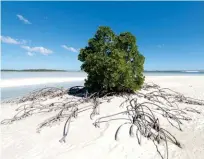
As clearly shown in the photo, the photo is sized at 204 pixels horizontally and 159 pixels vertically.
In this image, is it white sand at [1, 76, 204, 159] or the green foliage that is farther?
the green foliage

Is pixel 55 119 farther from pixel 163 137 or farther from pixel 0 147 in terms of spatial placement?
pixel 163 137

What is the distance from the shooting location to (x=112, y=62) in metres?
7.15

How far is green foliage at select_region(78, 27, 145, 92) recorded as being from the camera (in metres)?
7.27

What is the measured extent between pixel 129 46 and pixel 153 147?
535cm

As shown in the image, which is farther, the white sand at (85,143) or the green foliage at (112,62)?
the green foliage at (112,62)

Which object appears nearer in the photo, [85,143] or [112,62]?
[85,143]

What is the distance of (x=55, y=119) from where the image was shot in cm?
512

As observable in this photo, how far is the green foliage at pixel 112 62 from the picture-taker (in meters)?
7.27

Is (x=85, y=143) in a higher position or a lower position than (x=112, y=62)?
lower

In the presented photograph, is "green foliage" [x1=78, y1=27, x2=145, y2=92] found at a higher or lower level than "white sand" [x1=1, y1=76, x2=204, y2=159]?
higher

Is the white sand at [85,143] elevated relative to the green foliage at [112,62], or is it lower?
lower

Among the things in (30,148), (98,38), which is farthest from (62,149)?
(98,38)

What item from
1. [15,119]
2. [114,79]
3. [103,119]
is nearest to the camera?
[103,119]

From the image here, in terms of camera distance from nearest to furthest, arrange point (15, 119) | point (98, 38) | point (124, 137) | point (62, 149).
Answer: point (62, 149)
point (124, 137)
point (15, 119)
point (98, 38)
